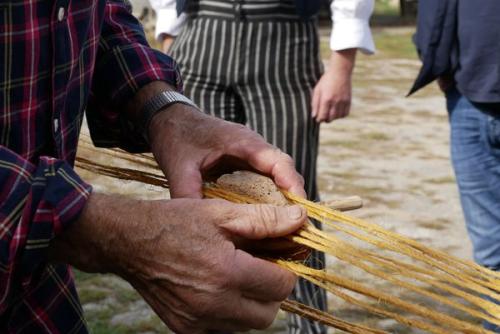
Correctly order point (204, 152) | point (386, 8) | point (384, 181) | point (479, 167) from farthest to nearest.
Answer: point (386, 8), point (384, 181), point (479, 167), point (204, 152)

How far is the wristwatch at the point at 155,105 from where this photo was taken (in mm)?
1585

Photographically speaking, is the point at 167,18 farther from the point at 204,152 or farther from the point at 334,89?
the point at 204,152

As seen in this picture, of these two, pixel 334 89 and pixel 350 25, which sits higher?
pixel 350 25

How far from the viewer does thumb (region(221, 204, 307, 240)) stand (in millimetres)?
1166

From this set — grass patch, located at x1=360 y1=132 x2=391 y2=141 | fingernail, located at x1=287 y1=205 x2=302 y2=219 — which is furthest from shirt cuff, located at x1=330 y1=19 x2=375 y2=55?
grass patch, located at x1=360 y1=132 x2=391 y2=141

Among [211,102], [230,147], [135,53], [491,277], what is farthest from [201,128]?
[211,102]

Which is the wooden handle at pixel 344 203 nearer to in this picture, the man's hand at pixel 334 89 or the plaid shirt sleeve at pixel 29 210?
the plaid shirt sleeve at pixel 29 210

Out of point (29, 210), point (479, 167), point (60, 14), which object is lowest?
point (479, 167)

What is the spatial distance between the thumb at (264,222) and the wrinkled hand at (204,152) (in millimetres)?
194

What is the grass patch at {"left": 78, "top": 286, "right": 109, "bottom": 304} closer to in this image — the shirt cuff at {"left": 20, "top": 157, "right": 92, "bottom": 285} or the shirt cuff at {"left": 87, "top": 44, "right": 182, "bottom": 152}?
the shirt cuff at {"left": 87, "top": 44, "right": 182, "bottom": 152}

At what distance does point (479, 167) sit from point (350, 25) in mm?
658

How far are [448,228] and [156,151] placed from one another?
11.7 feet

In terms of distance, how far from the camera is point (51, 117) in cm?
140

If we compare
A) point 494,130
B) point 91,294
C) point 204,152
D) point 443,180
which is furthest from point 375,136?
point 204,152
